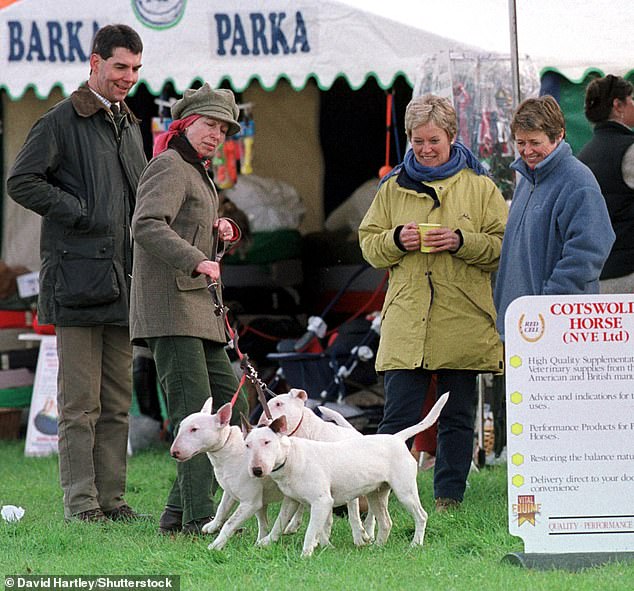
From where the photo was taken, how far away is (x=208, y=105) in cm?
518

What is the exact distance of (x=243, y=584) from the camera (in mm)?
4312

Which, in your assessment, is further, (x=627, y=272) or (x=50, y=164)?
(x=627, y=272)

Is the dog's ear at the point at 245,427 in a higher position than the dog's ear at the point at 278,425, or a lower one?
lower

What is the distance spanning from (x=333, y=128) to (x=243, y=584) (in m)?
6.16

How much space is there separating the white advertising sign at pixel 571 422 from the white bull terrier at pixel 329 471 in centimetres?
55

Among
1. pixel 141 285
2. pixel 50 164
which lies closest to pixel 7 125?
pixel 50 164

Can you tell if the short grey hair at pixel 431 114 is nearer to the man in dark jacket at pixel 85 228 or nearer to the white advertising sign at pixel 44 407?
the man in dark jacket at pixel 85 228

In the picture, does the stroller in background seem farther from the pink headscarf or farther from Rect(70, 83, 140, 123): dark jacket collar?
the pink headscarf

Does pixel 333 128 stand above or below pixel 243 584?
above

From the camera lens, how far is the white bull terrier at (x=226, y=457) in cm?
480

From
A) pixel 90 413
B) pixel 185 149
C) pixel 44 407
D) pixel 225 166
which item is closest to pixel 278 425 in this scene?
pixel 185 149

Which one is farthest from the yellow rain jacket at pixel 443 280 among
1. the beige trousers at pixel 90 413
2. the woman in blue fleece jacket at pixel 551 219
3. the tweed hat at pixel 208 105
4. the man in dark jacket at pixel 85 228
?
the beige trousers at pixel 90 413

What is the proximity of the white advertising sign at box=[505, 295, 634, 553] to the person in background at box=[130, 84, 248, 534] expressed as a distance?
1.28 metres

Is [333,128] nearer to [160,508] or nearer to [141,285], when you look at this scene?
[160,508]
